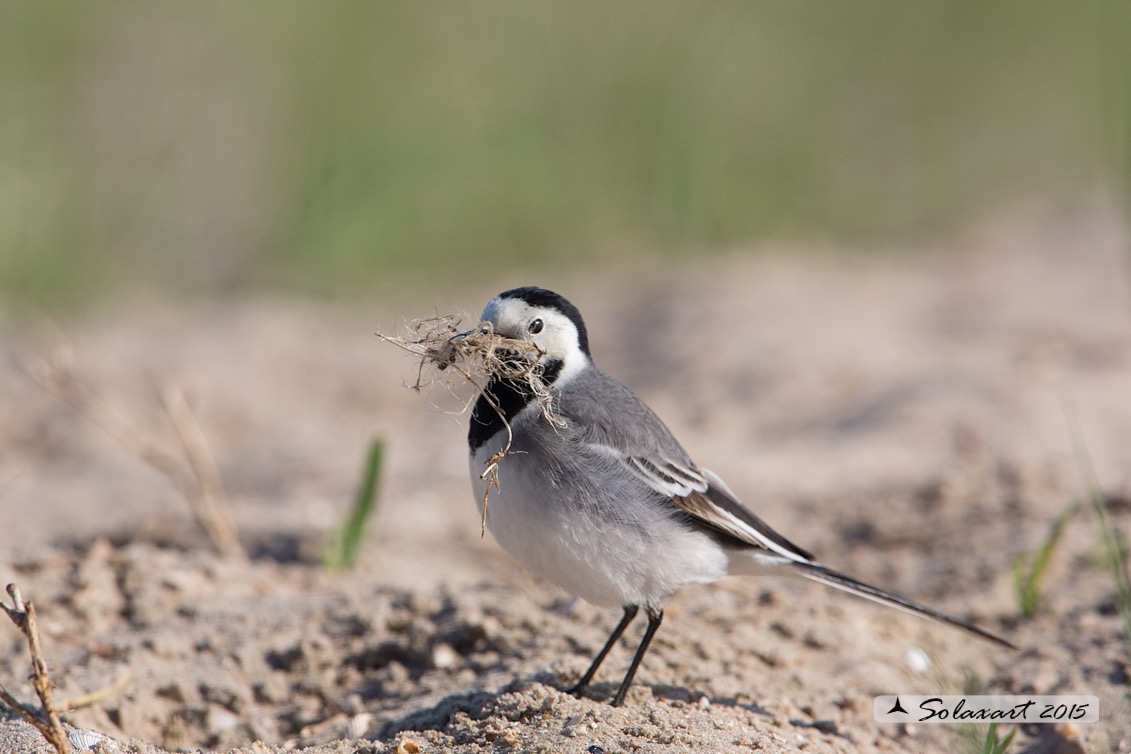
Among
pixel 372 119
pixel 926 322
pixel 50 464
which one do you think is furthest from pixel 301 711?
pixel 372 119

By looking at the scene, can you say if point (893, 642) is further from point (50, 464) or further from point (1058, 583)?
point (50, 464)

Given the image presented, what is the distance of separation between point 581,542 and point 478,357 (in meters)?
0.66

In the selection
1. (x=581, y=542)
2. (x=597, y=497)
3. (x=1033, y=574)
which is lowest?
(x=581, y=542)

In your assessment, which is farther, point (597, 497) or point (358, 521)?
point (358, 521)

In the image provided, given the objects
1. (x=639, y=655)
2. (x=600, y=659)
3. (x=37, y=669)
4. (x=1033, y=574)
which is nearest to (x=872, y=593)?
(x=639, y=655)

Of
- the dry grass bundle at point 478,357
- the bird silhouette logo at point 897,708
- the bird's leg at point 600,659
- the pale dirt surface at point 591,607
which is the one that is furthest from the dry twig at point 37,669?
the bird silhouette logo at point 897,708

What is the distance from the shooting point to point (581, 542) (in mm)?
3305

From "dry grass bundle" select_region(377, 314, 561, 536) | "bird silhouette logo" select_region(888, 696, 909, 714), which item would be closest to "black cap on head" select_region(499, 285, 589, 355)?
"dry grass bundle" select_region(377, 314, 561, 536)

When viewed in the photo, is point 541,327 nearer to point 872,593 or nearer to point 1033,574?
point 872,593

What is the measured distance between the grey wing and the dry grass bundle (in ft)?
0.46

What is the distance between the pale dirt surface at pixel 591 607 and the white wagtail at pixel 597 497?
0.96 ft

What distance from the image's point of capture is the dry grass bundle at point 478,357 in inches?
133

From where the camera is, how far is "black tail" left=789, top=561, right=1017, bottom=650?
3.40m

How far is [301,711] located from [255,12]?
988 cm
